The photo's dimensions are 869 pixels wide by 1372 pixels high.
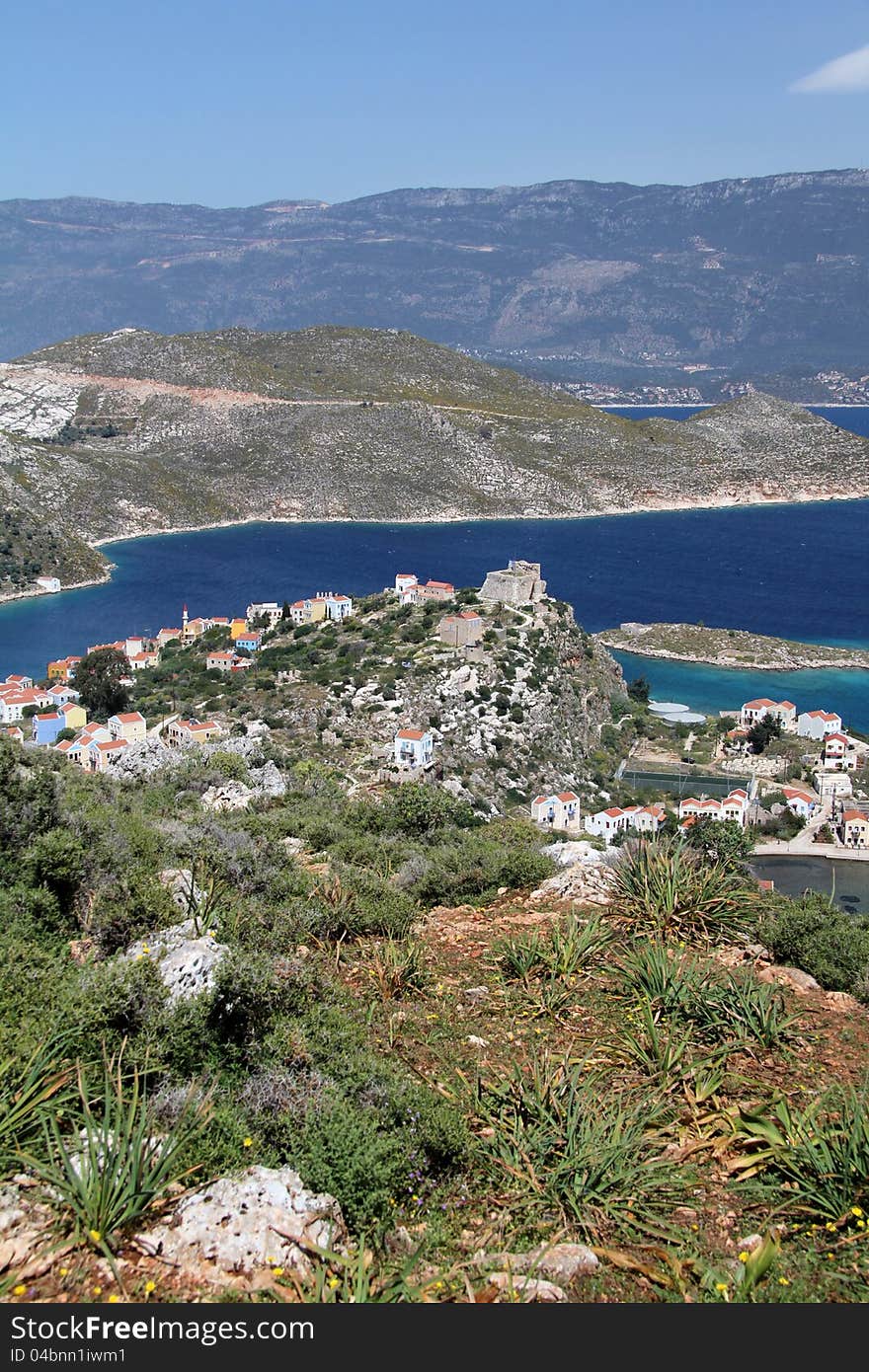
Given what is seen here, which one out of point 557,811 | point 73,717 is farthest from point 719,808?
point 73,717

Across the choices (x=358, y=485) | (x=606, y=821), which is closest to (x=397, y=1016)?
(x=606, y=821)

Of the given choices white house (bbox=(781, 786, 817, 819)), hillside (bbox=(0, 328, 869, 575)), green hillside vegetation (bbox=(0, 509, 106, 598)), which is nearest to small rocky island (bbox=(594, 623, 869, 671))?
white house (bbox=(781, 786, 817, 819))

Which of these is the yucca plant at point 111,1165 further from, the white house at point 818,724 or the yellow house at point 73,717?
the white house at point 818,724

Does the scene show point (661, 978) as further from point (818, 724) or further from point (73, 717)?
point (818, 724)

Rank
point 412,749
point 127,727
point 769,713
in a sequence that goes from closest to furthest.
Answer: point 412,749, point 127,727, point 769,713

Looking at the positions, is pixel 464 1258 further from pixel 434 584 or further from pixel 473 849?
pixel 434 584

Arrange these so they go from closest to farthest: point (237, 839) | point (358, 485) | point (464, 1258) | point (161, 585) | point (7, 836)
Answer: point (464, 1258) < point (7, 836) < point (237, 839) < point (161, 585) < point (358, 485)
